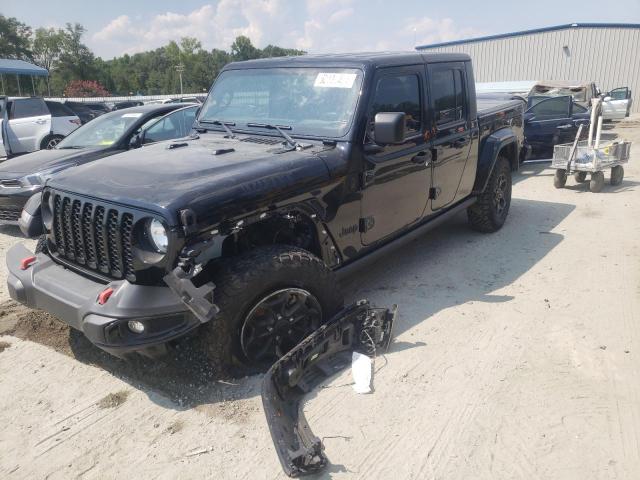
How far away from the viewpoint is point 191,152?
365cm

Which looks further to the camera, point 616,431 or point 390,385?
point 390,385

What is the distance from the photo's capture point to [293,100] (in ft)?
13.2

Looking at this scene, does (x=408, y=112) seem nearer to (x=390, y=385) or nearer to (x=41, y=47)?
(x=390, y=385)

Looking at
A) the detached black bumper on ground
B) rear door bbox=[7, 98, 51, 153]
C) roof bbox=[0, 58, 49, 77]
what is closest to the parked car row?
the detached black bumper on ground

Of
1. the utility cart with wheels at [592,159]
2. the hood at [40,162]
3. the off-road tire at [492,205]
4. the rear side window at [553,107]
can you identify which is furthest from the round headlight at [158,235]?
the rear side window at [553,107]

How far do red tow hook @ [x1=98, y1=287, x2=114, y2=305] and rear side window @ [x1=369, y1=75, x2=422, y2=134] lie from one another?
85.8 inches

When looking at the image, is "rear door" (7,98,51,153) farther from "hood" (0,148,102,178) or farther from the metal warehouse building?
the metal warehouse building

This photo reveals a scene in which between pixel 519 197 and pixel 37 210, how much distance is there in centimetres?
683

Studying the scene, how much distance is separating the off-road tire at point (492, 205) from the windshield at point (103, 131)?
489 cm

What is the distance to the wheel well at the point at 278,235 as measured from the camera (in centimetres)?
329

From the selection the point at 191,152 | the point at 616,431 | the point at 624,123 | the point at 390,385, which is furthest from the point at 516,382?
the point at 624,123

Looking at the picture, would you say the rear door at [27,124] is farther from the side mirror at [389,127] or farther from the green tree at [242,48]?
the green tree at [242,48]

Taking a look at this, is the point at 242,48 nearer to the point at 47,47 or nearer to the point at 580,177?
the point at 47,47

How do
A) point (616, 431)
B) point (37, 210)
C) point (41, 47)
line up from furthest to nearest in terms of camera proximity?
point (41, 47)
point (37, 210)
point (616, 431)
